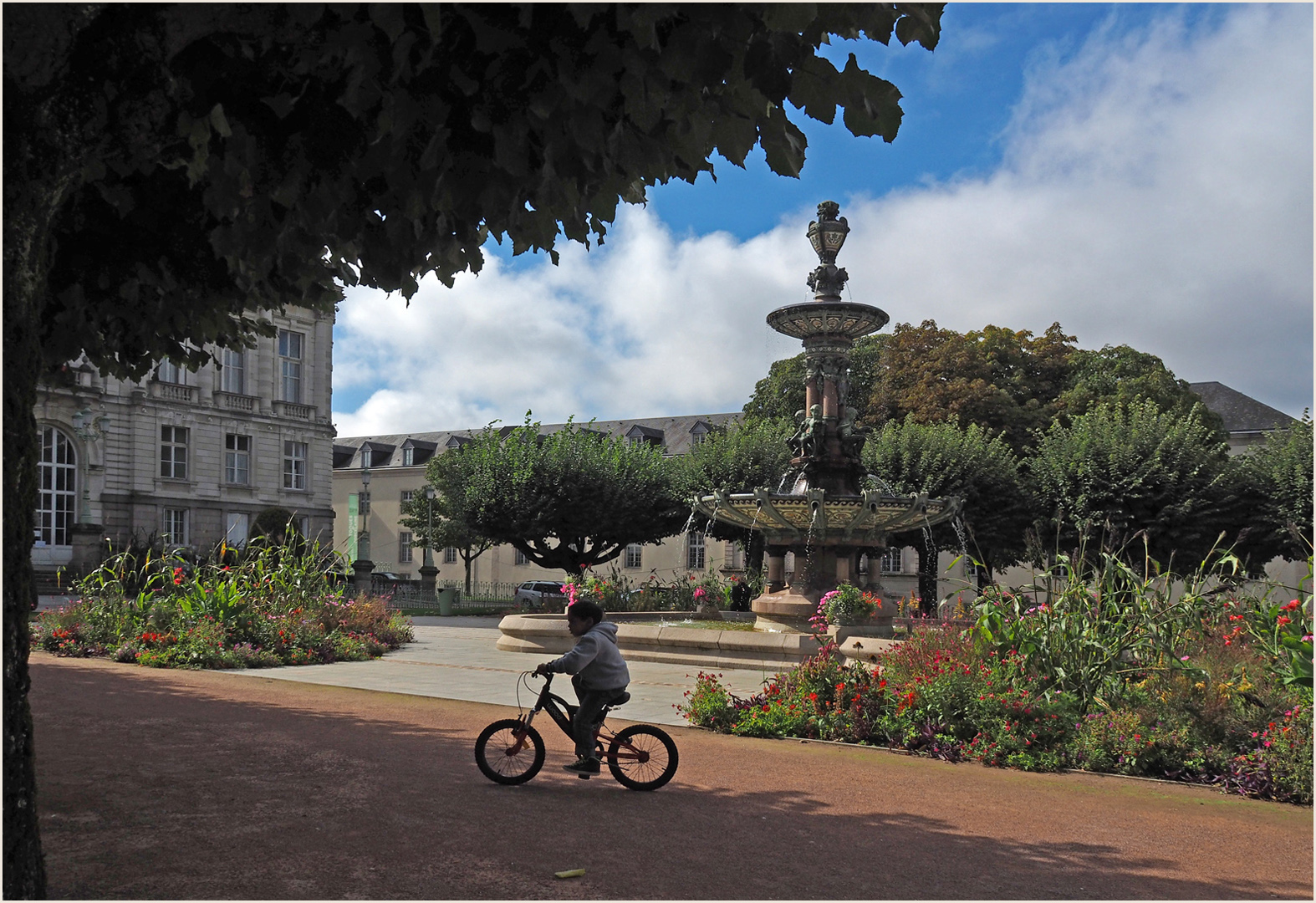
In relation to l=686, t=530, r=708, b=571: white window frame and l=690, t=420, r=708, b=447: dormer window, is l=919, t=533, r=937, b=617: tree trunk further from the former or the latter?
l=690, t=420, r=708, b=447: dormer window

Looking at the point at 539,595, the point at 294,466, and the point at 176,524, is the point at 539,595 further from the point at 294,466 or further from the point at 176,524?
the point at 176,524

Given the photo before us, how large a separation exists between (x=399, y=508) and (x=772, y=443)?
3422cm

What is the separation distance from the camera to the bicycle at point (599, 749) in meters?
7.34

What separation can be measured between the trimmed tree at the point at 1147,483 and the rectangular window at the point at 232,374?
1327 inches

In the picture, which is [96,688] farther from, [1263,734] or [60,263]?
[1263,734]

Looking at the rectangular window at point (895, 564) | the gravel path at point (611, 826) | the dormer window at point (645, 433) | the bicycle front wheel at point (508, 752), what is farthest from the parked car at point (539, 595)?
the bicycle front wheel at point (508, 752)

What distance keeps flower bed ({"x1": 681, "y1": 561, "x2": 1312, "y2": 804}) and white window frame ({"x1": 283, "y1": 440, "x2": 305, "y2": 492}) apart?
41044mm

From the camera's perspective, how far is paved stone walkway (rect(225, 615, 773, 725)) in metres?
12.3

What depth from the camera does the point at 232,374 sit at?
153ft

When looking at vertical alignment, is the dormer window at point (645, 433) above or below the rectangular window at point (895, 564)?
above

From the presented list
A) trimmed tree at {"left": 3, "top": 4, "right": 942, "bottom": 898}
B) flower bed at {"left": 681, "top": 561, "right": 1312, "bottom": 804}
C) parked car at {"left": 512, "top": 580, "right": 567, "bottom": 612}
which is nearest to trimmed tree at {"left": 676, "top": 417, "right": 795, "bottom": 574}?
parked car at {"left": 512, "top": 580, "right": 567, "bottom": 612}

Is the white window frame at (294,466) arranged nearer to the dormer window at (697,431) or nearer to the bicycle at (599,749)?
the dormer window at (697,431)

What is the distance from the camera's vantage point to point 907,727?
929 cm

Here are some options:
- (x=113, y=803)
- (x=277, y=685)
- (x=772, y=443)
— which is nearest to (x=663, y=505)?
(x=772, y=443)
